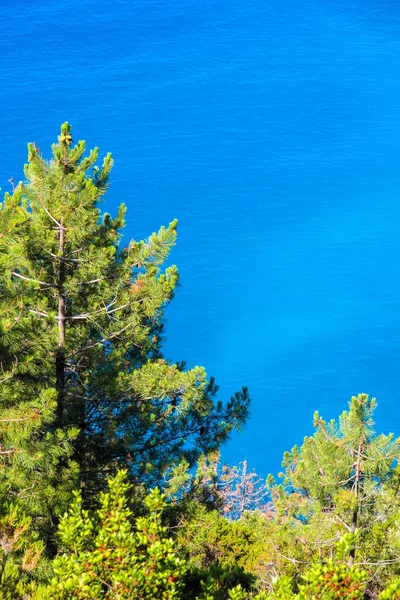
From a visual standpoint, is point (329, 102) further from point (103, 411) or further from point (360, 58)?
point (103, 411)

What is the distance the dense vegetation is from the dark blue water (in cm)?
1174

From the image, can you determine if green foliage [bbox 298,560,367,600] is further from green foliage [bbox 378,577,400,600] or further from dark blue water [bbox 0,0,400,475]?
dark blue water [bbox 0,0,400,475]

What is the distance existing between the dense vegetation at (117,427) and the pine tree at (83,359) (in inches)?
0.6

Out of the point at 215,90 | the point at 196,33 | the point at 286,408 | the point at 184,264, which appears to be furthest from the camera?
the point at 196,33

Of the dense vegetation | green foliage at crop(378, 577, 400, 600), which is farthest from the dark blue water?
green foliage at crop(378, 577, 400, 600)

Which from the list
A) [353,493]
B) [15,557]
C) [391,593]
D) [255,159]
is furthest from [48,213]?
[255,159]

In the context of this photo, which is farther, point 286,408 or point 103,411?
point 286,408

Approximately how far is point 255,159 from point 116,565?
25982mm

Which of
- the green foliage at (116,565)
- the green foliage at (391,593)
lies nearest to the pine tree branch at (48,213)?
the green foliage at (116,565)

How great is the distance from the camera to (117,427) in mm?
8422

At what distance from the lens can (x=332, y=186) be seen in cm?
2858

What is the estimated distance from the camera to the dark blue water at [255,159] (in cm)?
2255

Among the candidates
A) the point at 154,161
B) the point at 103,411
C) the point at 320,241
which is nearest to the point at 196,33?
the point at 154,161

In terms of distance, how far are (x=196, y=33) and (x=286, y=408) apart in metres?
20.9
